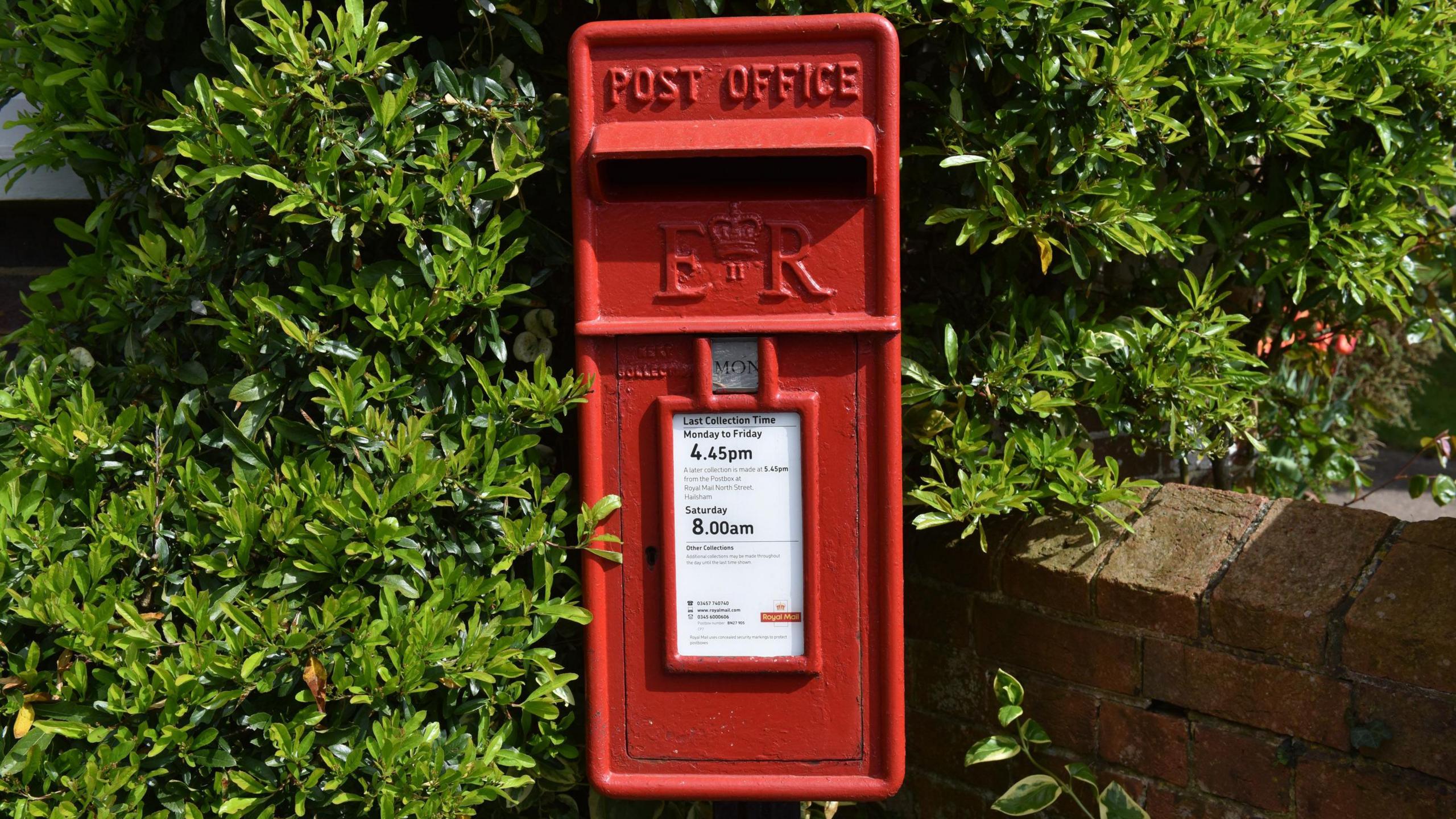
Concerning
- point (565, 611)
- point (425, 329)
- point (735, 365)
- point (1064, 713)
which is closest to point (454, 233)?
point (425, 329)

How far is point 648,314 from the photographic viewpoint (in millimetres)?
1890

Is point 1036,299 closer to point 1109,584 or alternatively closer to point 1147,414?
point 1147,414

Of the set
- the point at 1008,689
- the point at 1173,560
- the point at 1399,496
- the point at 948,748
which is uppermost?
the point at 1173,560

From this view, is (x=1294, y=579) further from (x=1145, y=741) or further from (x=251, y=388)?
(x=251, y=388)

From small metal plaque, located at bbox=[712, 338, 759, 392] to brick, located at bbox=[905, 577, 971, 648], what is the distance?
96 centimetres

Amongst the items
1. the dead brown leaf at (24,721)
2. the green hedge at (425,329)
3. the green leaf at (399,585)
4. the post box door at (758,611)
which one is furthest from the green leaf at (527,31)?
the dead brown leaf at (24,721)

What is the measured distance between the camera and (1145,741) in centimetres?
226

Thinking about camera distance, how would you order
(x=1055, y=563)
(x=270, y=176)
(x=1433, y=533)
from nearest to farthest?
(x=270, y=176) → (x=1433, y=533) → (x=1055, y=563)

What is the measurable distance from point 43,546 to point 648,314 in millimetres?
1085

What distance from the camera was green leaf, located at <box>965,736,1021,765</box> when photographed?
7.43 feet

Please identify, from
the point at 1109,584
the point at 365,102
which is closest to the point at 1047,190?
the point at 1109,584

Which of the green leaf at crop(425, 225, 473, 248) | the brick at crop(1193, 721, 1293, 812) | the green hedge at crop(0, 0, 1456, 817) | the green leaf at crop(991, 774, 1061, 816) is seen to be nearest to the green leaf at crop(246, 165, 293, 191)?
the green hedge at crop(0, 0, 1456, 817)

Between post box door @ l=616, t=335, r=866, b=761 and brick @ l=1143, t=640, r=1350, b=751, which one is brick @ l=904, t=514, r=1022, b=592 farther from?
post box door @ l=616, t=335, r=866, b=761

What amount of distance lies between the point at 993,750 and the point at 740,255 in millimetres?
1195
